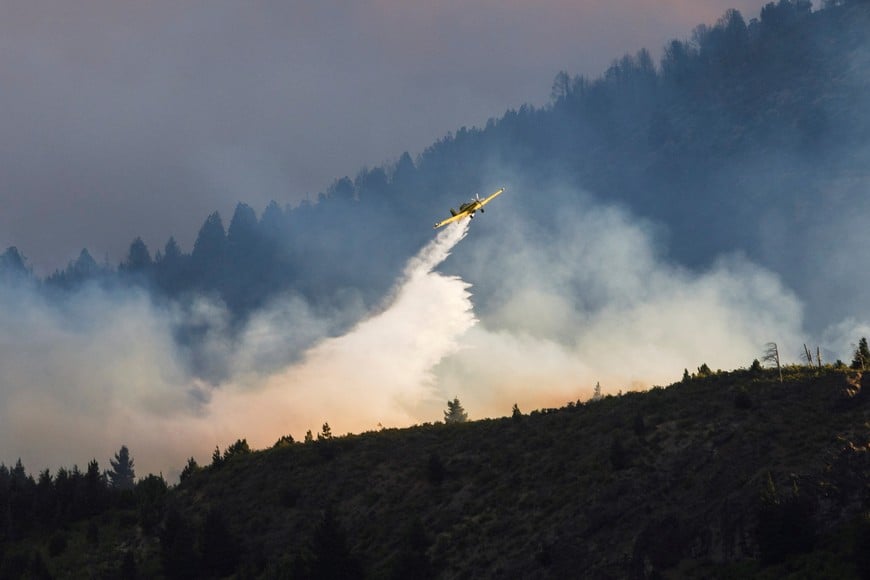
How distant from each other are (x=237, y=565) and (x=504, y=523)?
2182cm

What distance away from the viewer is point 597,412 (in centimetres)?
8906

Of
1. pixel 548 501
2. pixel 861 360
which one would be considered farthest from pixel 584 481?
pixel 861 360

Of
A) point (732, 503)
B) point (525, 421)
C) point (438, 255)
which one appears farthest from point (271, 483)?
point (438, 255)

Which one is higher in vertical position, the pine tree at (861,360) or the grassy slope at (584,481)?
the pine tree at (861,360)

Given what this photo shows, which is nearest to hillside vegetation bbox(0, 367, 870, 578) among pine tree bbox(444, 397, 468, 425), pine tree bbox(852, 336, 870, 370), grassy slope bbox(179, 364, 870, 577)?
grassy slope bbox(179, 364, 870, 577)

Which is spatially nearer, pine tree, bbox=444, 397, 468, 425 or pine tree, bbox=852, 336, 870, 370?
pine tree, bbox=852, 336, 870, 370

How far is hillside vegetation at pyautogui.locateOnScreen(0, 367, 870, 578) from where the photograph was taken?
61625mm

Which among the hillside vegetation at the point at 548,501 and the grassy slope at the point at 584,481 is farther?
the grassy slope at the point at 584,481

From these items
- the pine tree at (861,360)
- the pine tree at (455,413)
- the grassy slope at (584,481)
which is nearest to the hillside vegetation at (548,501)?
the grassy slope at (584,481)

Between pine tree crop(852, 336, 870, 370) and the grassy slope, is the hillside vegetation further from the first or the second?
pine tree crop(852, 336, 870, 370)

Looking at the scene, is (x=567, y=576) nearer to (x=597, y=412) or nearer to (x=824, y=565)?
(x=824, y=565)

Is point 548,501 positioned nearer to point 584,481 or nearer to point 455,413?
point 584,481

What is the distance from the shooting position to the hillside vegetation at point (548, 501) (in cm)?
6162

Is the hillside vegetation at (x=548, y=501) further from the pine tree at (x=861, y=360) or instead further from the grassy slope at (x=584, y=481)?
the pine tree at (x=861, y=360)
